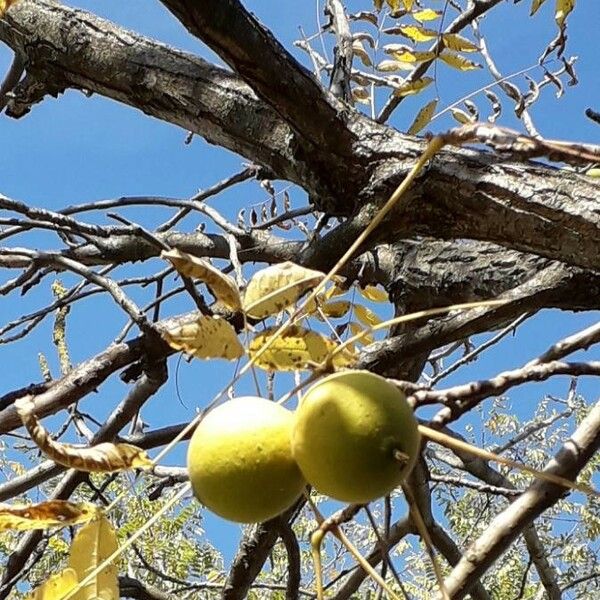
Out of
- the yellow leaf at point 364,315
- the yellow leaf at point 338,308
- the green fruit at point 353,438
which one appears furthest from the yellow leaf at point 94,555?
the yellow leaf at point 364,315

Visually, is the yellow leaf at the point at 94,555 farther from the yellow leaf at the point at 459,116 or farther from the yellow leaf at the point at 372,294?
the yellow leaf at the point at 459,116

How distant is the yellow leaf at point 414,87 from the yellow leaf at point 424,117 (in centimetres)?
5

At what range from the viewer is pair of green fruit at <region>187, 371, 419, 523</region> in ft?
2.30

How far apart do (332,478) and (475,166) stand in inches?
35.9

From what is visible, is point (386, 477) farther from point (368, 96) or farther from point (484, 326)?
point (368, 96)

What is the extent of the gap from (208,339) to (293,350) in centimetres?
10

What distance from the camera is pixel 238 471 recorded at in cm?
74

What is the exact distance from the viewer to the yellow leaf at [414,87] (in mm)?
2201

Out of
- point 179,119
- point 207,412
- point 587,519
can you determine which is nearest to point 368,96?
point 179,119

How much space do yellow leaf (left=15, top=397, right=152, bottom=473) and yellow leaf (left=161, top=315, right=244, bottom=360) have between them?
0.13 meters

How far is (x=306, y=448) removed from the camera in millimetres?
708

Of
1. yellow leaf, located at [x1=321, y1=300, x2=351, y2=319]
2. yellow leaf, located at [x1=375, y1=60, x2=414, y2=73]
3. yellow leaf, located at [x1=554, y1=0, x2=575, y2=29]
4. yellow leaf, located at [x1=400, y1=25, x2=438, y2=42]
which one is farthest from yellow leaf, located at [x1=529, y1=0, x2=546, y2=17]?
yellow leaf, located at [x1=321, y1=300, x2=351, y2=319]

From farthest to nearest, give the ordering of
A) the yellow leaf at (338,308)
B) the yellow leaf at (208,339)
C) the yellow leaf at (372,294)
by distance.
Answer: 1. the yellow leaf at (372,294)
2. the yellow leaf at (338,308)
3. the yellow leaf at (208,339)

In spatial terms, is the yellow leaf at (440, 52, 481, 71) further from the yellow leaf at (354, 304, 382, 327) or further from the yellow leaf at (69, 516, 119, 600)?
the yellow leaf at (69, 516, 119, 600)
